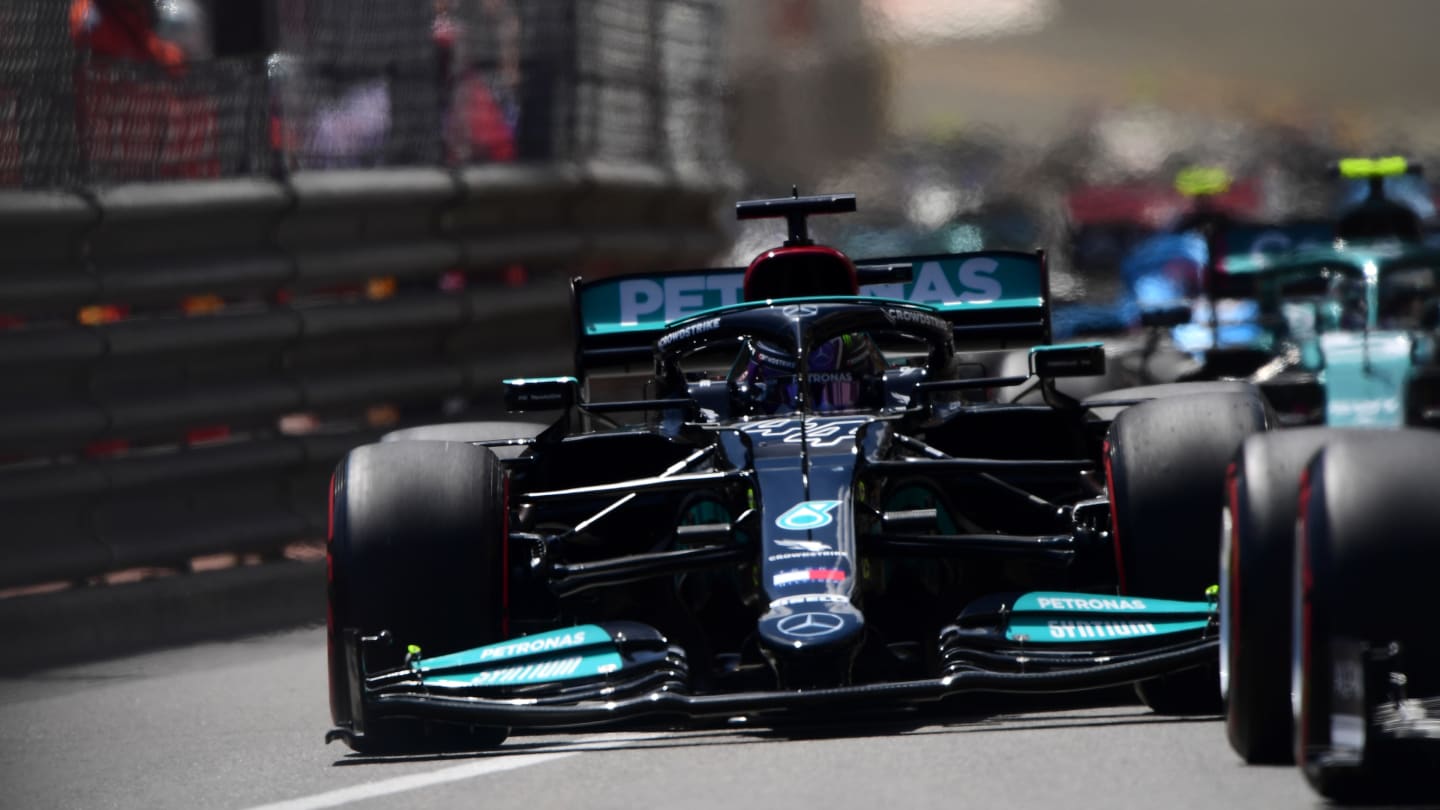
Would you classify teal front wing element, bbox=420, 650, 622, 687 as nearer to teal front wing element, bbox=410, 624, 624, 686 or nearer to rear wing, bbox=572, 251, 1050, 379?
teal front wing element, bbox=410, 624, 624, 686

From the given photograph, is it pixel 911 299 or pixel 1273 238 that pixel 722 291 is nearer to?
pixel 911 299

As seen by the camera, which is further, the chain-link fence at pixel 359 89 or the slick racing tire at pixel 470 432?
the chain-link fence at pixel 359 89

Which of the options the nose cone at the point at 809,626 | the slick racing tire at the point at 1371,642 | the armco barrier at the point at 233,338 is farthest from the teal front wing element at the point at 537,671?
the armco barrier at the point at 233,338

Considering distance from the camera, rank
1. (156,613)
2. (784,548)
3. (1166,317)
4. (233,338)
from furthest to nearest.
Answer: (1166,317), (233,338), (156,613), (784,548)

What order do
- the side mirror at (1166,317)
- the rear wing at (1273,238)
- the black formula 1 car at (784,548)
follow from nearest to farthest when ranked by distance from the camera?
the black formula 1 car at (784,548)
the side mirror at (1166,317)
the rear wing at (1273,238)

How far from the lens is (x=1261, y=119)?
18.0 m

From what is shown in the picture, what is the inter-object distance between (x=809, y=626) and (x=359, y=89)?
6131 millimetres

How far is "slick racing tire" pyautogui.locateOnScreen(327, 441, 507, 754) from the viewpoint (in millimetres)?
6699

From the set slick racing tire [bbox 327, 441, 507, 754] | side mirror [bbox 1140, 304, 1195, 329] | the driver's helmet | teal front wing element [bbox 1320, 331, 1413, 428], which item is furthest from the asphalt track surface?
teal front wing element [bbox 1320, 331, 1413, 428]

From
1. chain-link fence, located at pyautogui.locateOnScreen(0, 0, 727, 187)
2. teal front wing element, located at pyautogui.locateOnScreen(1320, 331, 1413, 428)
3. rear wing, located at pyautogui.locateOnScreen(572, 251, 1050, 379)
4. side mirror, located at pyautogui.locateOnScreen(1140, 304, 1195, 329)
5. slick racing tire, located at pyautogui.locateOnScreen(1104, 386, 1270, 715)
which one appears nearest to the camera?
slick racing tire, located at pyautogui.locateOnScreen(1104, 386, 1270, 715)

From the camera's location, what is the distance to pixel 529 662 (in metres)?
6.40

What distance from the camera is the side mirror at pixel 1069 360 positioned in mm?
7461

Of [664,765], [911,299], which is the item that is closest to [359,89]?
[911,299]

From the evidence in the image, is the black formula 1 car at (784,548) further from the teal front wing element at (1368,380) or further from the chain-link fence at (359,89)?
the teal front wing element at (1368,380)
